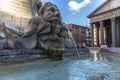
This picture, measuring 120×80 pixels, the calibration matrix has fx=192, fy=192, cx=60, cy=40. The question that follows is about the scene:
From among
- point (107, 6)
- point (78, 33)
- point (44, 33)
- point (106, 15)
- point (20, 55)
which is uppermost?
point (107, 6)

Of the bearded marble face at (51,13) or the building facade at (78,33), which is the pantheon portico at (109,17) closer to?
the building facade at (78,33)

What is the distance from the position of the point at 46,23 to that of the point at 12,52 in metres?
1.14

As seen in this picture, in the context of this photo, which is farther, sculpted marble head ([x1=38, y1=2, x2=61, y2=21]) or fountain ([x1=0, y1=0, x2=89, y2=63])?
sculpted marble head ([x1=38, y1=2, x2=61, y2=21])

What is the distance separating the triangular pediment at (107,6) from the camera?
30538 millimetres

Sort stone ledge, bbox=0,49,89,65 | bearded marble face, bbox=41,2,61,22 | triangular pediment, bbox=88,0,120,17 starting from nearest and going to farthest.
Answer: stone ledge, bbox=0,49,89,65, bearded marble face, bbox=41,2,61,22, triangular pediment, bbox=88,0,120,17

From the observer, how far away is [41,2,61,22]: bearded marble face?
4.79 m

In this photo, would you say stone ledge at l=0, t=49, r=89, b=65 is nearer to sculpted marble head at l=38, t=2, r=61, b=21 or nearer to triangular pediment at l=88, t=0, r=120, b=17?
sculpted marble head at l=38, t=2, r=61, b=21

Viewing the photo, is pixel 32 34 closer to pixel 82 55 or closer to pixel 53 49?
pixel 53 49

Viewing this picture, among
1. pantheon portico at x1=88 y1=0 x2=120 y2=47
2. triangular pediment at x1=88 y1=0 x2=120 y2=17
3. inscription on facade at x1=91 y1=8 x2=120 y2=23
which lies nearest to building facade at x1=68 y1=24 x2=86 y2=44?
pantheon portico at x1=88 y1=0 x2=120 y2=47

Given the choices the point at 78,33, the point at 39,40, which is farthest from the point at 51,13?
the point at 78,33

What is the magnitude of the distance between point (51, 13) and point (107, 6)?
2969cm

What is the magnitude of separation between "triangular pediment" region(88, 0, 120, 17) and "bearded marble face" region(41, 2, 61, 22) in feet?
86.2

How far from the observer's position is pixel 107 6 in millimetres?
32844

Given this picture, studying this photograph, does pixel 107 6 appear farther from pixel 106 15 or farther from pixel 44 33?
pixel 44 33
